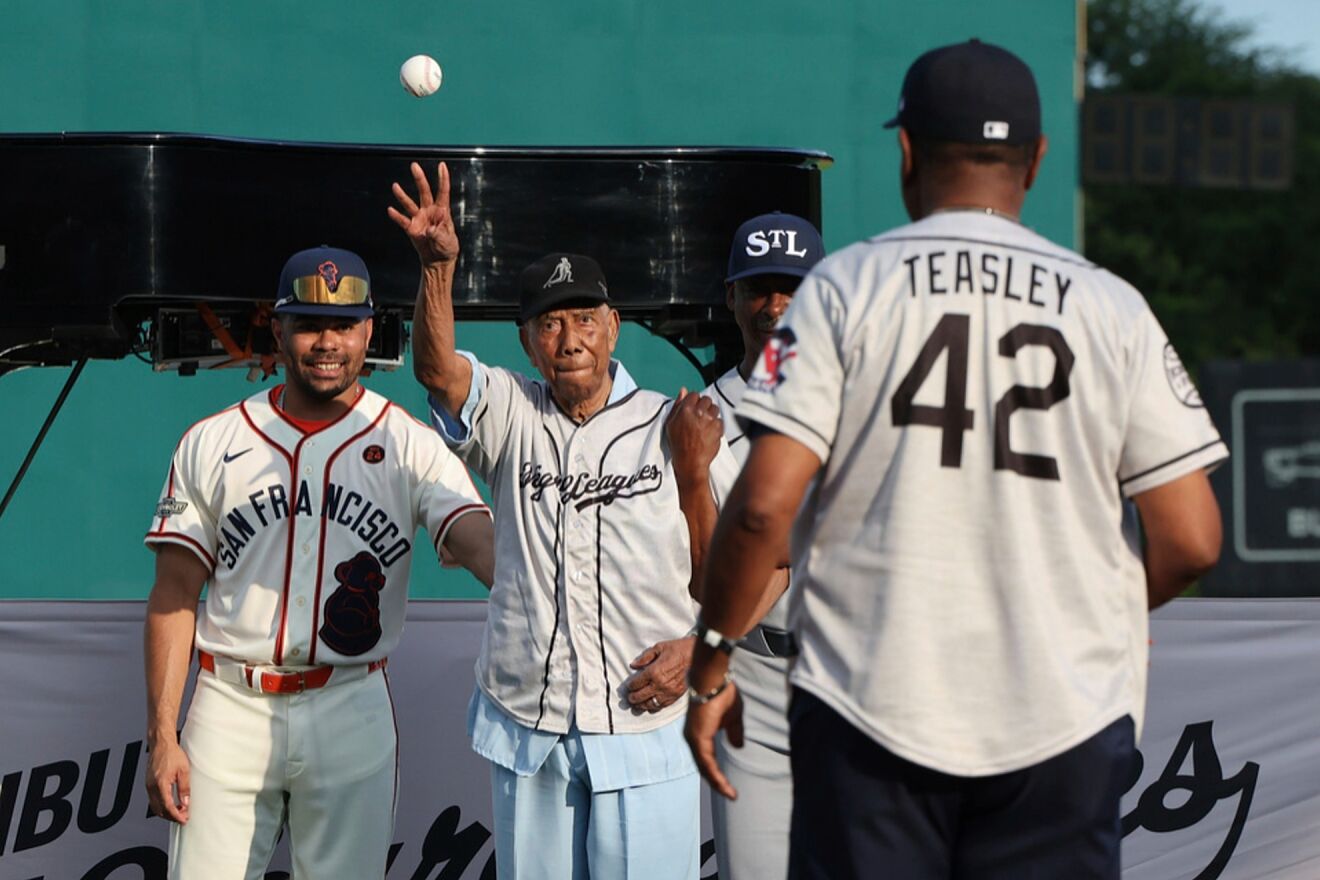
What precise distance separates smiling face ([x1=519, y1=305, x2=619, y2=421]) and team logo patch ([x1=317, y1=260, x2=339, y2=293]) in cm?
58

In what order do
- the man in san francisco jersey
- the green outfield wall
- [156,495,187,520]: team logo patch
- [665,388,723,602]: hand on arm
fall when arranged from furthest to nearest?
1. the green outfield wall
2. [156,495,187,520]: team logo patch
3. the man in san francisco jersey
4. [665,388,723,602]: hand on arm

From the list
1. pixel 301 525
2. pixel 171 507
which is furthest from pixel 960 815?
pixel 171 507

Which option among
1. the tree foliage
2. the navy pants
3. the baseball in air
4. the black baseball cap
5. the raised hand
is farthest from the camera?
the tree foliage

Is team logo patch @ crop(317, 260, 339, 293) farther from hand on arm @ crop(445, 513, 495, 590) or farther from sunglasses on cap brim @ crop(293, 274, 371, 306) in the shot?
hand on arm @ crop(445, 513, 495, 590)

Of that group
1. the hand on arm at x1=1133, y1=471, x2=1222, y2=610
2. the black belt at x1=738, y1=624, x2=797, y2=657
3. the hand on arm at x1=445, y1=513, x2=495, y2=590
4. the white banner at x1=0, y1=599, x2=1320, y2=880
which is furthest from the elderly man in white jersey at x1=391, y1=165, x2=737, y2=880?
the hand on arm at x1=1133, y1=471, x2=1222, y2=610

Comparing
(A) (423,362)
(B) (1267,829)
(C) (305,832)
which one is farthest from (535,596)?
(B) (1267,829)

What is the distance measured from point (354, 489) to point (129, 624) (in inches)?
54.4

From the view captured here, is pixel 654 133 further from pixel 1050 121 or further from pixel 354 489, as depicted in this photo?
pixel 354 489

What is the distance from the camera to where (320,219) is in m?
6.60

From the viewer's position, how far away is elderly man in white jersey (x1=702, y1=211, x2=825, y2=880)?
4207mm

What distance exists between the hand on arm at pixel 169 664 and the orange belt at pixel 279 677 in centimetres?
7

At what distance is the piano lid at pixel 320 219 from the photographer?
20.9ft

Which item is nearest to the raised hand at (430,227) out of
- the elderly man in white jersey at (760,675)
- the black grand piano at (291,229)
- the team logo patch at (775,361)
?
the elderly man in white jersey at (760,675)

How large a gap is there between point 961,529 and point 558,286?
1.85 metres
